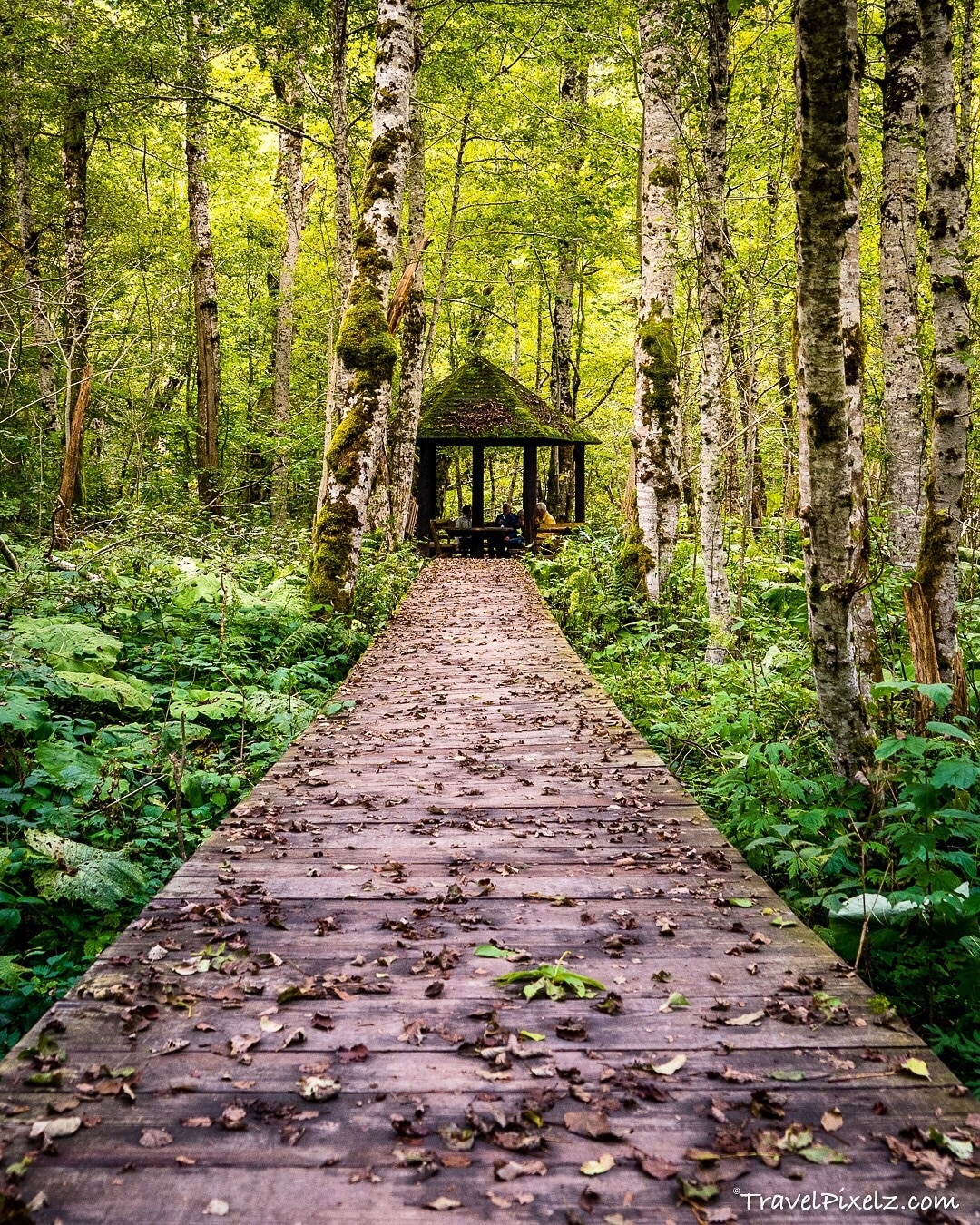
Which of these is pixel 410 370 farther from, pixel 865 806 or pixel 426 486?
pixel 865 806

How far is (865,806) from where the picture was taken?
439cm

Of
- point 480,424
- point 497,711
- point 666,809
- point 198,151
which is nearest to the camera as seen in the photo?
point 666,809

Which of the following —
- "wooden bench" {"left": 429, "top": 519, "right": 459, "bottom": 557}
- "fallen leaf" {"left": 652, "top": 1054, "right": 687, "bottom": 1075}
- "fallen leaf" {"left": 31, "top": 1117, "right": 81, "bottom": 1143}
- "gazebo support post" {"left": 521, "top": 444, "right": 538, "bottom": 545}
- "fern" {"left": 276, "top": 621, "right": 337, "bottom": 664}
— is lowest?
"fallen leaf" {"left": 652, "top": 1054, "right": 687, "bottom": 1075}

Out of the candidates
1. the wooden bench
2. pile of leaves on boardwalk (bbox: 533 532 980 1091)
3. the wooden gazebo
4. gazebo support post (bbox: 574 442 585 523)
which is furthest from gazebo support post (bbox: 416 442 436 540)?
pile of leaves on boardwalk (bbox: 533 532 980 1091)

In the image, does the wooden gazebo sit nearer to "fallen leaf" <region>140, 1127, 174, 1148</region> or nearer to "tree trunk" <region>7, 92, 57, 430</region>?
"tree trunk" <region>7, 92, 57, 430</region>

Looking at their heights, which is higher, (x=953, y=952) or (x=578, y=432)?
(x=578, y=432)

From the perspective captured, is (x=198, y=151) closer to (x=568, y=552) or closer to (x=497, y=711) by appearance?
(x=568, y=552)

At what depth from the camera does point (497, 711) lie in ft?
23.5

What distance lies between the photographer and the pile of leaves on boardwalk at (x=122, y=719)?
381 cm

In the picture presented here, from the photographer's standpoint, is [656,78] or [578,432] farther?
[578,432]

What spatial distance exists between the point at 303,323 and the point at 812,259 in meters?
21.9

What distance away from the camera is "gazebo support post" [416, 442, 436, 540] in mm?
20906

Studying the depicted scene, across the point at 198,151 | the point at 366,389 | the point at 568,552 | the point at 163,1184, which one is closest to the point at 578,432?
the point at 568,552

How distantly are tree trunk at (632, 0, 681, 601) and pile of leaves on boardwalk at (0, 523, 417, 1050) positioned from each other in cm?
419
